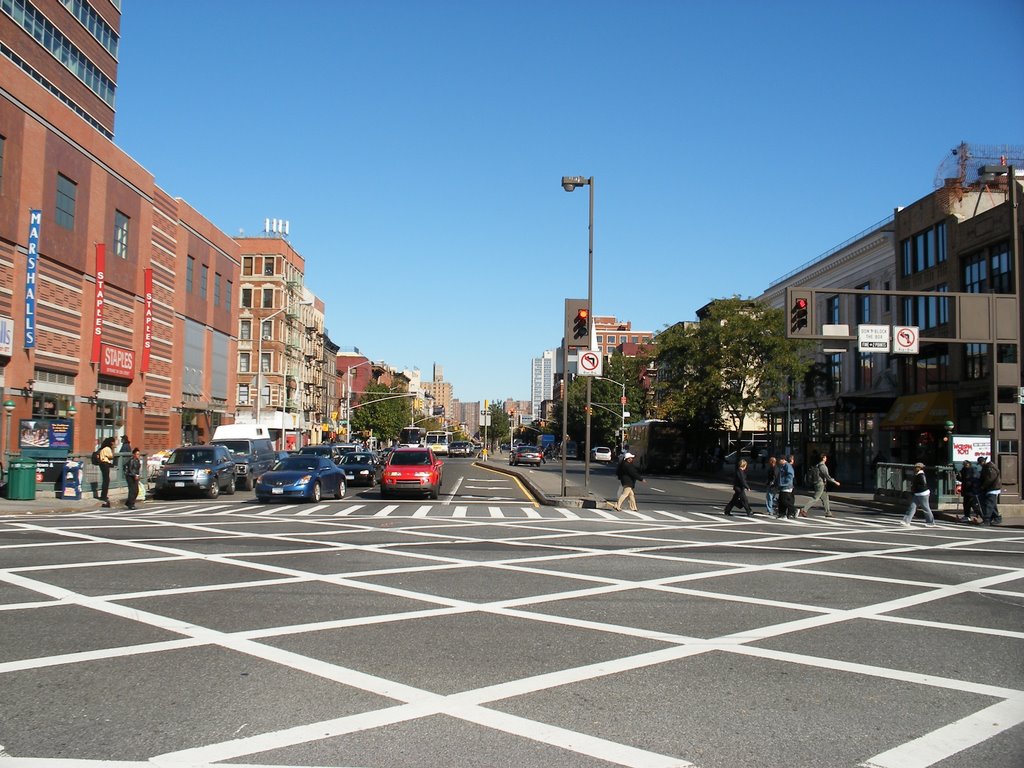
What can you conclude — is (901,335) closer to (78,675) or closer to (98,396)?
(78,675)

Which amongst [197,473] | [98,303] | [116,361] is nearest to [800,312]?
[197,473]

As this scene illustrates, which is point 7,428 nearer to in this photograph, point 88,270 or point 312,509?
point 88,270

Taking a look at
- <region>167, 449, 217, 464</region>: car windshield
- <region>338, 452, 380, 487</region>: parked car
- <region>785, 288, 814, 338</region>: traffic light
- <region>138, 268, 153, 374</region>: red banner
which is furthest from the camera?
<region>138, 268, 153, 374</region>: red banner

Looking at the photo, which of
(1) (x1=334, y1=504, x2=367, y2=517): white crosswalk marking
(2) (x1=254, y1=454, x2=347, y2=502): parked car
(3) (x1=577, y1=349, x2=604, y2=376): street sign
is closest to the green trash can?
(2) (x1=254, y1=454, x2=347, y2=502): parked car

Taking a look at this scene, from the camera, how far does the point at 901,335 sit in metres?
26.9

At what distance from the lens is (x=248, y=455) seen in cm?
3516

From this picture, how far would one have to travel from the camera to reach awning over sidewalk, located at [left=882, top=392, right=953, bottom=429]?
39250 mm

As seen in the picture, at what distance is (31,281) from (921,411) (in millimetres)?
37322

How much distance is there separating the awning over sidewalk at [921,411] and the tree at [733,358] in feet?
26.1

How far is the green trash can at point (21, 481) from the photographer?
1004 inches

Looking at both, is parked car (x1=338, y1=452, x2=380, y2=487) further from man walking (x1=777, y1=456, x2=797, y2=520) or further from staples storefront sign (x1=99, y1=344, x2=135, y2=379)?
man walking (x1=777, y1=456, x2=797, y2=520)

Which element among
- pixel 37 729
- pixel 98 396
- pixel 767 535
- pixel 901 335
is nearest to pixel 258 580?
pixel 37 729

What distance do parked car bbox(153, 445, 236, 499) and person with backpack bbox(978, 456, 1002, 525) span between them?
2295cm

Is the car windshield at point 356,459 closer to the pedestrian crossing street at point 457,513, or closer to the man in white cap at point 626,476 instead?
the pedestrian crossing street at point 457,513
